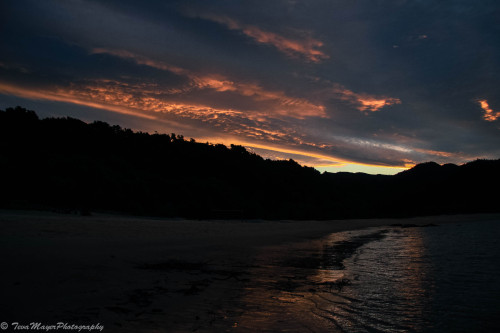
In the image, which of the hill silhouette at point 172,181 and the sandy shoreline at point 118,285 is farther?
the hill silhouette at point 172,181

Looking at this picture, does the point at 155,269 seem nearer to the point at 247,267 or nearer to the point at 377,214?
the point at 247,267

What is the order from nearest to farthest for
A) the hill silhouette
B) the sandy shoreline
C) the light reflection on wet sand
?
the sandy shoreline, the light reflection on wet sand, the hill silhouette

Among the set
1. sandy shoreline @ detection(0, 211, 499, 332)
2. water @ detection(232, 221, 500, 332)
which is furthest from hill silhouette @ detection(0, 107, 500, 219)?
water @ detection(232, 221, 500, 332)

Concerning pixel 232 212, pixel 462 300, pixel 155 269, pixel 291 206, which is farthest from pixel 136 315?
pixel 291 206

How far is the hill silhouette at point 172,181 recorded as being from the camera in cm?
2672

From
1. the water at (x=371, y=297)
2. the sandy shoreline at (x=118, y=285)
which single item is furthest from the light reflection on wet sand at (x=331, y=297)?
the sandy shoreline at (x=118, y=285)

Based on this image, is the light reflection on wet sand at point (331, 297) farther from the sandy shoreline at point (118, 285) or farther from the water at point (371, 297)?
the sandy shoreline at point (118, 285)

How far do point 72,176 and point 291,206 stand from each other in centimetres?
3421

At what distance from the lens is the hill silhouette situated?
26719mm

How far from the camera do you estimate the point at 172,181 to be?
4078cm

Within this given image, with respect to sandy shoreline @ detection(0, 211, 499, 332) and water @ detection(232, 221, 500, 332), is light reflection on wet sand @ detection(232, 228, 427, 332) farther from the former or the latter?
sandy shoreline @ detection(0, 211, 499, 332)

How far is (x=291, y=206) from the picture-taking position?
52.5 metres

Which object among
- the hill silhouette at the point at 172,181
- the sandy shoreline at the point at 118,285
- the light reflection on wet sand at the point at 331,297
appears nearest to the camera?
the sandy shoreline at the point at 118,285

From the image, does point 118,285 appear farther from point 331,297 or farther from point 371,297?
point 371,297
